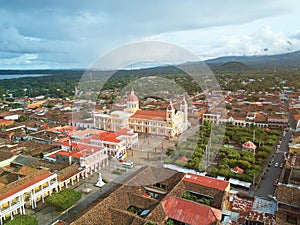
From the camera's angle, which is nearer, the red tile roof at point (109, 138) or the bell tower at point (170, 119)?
the red tile roof at point (109, 138)

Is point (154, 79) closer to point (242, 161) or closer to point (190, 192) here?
point (242, 161)

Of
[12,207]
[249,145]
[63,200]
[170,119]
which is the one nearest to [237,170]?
[249,145]

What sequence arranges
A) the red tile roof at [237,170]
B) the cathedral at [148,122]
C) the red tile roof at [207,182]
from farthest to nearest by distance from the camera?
1. the cathedral at [148,122]
2. the red tile roof at [237,170]
3. the red tile roof at [207,182]

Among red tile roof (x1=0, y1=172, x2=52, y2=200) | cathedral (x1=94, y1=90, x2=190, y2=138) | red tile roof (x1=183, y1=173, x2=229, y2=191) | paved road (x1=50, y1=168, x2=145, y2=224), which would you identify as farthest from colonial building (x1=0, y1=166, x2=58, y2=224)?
cathedral (x1=94, y1=90, x2=190, y2=138)

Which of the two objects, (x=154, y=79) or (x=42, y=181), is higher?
(x=154, y=79)

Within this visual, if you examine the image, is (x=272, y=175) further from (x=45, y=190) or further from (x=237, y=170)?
(x=45, y=190)

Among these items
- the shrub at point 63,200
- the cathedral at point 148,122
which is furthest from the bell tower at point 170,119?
the shrub at point 63,200

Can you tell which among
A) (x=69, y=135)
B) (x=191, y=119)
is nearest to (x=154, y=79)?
(x=191, y=119)

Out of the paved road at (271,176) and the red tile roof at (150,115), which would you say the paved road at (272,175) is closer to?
the paved road at (271,176)
